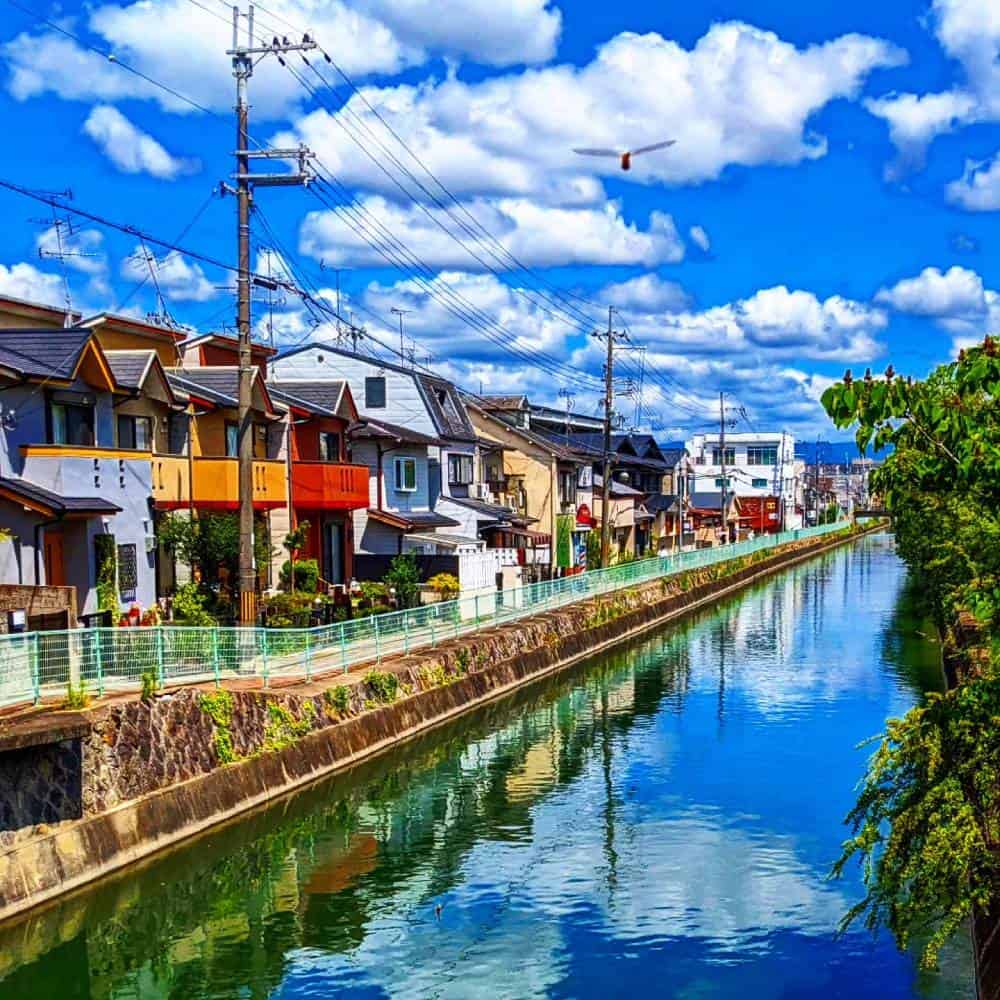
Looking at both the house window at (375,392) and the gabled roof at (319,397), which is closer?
the gabled roof at (319,397)

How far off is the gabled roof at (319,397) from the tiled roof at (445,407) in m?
8.35

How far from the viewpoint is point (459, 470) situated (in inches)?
2039

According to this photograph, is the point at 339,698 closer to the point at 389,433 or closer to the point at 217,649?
the point at 217,649

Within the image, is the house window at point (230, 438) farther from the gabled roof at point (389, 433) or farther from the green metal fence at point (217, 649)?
the gabled roof at point (389, 433)

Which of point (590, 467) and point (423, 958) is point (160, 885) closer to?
point (423, 958)

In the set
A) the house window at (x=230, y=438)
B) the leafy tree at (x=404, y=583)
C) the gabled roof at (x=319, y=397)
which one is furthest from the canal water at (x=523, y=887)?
the gabled roof at (x=319, y=397)

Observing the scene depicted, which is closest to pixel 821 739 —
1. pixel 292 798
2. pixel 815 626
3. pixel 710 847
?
pixel 710 847

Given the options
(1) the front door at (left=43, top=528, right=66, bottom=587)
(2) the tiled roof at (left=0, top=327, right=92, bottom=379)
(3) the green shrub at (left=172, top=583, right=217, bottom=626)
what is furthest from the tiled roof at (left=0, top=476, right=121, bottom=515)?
(3) the green shrub at (left=172, top=583, right=217, bottom=626)

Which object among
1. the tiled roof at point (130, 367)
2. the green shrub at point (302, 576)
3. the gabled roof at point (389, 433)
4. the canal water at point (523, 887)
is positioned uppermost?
the tiled roof at point (130, 367)

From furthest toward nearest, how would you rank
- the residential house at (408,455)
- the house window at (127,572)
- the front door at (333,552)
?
1. the residential house at (408,455)
2. the front door at (333,552)
3. the house window at (127,572)

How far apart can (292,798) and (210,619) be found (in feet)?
21.3

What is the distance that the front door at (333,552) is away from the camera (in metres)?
39.9

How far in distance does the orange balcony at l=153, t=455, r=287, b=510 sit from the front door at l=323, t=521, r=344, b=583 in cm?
648

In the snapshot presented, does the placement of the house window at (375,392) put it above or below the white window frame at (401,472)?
above
